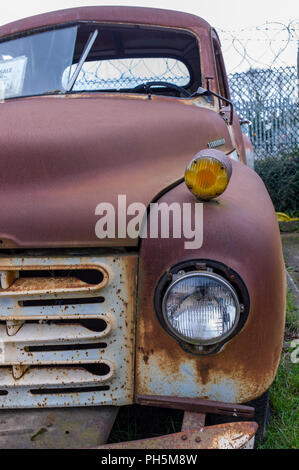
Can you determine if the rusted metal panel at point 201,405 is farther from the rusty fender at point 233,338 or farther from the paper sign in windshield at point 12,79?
the paper sign in windshield at point 12,79

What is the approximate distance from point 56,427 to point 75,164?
2.84 ft

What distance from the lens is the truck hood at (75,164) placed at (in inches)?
55.2

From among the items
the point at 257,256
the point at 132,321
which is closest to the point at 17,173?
the point at 132,321

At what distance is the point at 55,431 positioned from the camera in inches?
54.8

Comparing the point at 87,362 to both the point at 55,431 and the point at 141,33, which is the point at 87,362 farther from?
the point at 141,33

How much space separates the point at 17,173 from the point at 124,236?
443mm

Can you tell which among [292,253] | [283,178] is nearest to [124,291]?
[292,253]

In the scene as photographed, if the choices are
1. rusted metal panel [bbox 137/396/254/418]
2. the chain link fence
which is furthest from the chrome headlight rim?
the chain link fence


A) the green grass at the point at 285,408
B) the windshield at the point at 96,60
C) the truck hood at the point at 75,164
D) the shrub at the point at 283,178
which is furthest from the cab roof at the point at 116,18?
the shrub at the point at 283,178

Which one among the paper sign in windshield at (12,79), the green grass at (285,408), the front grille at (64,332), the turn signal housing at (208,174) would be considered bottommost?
the green grass at (285,408)

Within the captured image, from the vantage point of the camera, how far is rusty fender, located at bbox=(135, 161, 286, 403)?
1344mm

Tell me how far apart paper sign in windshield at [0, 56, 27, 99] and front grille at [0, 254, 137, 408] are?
4.18 feet

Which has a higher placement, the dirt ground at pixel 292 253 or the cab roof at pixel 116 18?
the cab roof at pixel 116 18

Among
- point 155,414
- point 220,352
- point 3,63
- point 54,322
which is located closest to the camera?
point 220,352
